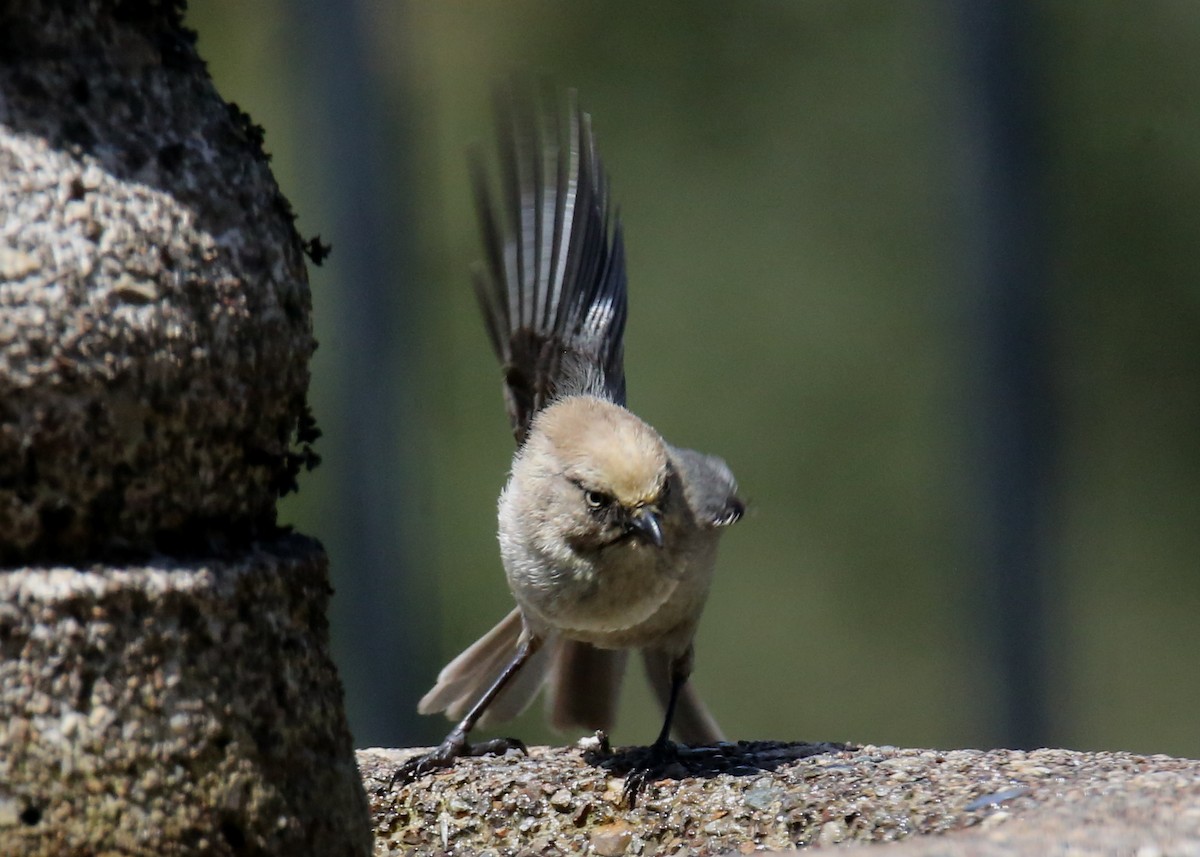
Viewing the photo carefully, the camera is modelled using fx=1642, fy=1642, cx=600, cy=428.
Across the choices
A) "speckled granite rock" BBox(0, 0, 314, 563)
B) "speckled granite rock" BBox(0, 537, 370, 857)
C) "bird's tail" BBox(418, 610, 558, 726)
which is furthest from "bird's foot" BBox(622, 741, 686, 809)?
"speckled granite rock" BBox(0, 0, 314, 563)

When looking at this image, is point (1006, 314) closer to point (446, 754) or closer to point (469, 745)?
point (469, 745)

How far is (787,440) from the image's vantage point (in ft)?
24.8

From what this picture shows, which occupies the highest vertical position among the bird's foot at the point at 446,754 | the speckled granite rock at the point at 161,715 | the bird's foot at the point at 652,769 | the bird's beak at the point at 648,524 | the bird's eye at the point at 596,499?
the bird's eye at the point at 596,499

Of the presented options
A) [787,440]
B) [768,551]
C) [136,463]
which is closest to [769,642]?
[768,551]

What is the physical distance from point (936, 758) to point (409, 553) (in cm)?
269

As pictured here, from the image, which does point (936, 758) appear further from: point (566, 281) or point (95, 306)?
point (95, 306)

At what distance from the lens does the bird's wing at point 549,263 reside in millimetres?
4199

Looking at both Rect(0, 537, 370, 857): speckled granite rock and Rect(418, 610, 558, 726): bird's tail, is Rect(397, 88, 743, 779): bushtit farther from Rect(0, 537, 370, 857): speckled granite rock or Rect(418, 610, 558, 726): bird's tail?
Rect(0, 537, 370, 857): speckled granite rock

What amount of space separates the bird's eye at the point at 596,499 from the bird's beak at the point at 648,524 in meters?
0.08

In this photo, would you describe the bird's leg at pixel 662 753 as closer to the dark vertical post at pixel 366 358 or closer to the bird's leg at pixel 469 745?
the bird's leg at pixel 469 745

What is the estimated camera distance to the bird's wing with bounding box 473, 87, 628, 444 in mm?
4199

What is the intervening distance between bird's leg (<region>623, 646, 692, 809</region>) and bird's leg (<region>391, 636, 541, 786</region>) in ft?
1.16

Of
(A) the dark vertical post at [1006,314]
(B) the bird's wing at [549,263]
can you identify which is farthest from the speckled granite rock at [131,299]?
(A) the dark vertical post at [1006,314]

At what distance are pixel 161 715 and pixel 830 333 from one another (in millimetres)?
5296
